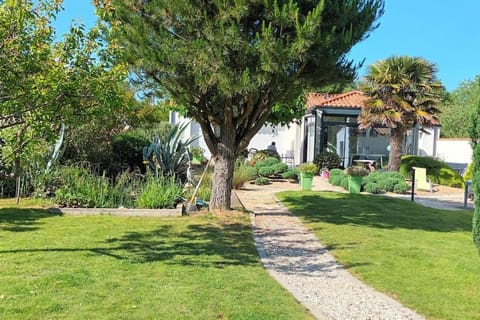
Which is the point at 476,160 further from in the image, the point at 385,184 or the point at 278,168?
the point at 278,168

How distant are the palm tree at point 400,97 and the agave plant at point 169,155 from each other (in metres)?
9.93

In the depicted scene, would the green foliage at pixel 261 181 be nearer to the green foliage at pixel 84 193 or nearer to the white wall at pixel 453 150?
the green foliage at pixel 84 193

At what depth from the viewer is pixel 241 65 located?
8578mm

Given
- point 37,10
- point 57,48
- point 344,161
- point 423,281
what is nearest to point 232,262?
point 423,281

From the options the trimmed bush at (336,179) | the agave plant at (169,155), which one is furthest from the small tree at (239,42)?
the trimmed bush at (336,179)

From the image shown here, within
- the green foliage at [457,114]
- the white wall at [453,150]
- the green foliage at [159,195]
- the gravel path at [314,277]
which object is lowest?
the gravel path at [314,277]

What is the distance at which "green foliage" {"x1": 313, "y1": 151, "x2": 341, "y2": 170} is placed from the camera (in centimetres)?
2367

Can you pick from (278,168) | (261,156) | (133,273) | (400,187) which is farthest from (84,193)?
(261,156)

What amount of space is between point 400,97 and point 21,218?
55.7 ft

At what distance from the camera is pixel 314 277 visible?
6.20 metres

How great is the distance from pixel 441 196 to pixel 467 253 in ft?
32.6

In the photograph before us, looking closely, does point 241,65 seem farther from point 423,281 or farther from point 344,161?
point 344,161

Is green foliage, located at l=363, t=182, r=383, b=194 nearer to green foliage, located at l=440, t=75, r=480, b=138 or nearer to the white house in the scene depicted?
the white house

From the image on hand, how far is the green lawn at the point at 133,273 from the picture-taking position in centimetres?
451
